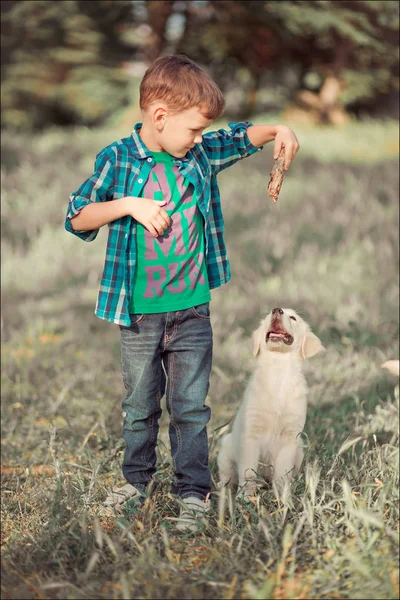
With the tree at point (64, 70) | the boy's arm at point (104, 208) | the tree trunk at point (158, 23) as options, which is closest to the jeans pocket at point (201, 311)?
the boy's arm at point (104, 208)

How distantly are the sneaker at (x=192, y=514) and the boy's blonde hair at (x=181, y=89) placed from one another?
4.76 ft

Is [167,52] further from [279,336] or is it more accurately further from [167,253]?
[167,253]

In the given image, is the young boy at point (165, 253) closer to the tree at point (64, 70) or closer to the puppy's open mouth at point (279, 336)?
the puppy's open mouth at point (279, 336)

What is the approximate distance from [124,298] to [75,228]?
33 centimetres

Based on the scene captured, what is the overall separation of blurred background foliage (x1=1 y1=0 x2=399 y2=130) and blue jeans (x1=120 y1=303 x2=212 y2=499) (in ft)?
38.5

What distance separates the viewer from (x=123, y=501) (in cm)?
336

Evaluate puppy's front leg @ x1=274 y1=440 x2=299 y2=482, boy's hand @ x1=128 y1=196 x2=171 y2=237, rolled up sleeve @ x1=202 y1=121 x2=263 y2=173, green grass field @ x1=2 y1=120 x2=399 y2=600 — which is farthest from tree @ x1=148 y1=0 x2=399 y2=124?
boy's hand @ x1=128 y1=196 x2=171 y2=237

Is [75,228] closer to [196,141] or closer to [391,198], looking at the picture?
[196,141]

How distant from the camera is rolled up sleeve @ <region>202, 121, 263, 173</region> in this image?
11.5ft

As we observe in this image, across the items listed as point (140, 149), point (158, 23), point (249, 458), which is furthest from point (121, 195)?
point (158, 23)

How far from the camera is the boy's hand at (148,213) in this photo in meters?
3.03

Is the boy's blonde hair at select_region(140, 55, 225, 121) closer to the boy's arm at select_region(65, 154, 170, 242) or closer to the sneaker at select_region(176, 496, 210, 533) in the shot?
the boy's arm at select_region(65, 154, 170, 242)

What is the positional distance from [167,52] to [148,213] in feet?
54.0

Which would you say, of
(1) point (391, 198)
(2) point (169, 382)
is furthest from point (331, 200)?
(2) point (169, 382)
